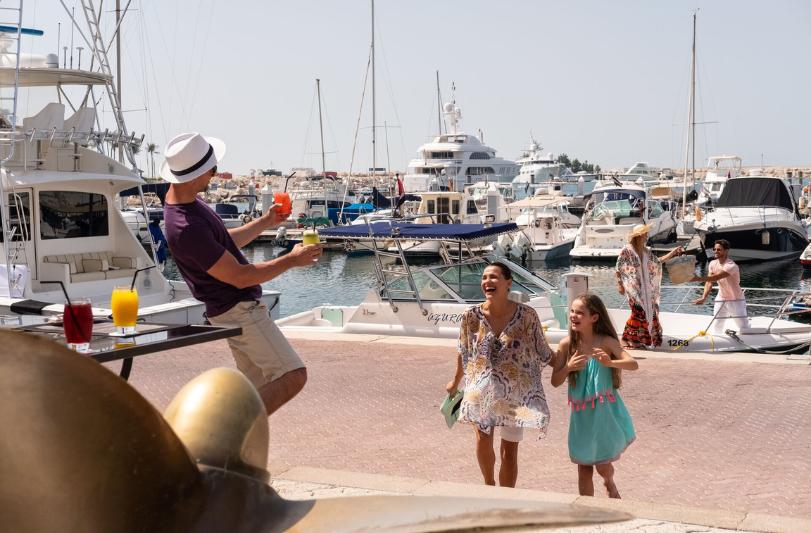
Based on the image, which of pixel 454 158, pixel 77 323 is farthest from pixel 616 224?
pixel 454 158

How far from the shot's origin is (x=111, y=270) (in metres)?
17.2

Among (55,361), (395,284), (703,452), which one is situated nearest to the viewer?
(55,361)

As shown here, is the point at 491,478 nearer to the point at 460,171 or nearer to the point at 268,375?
the point at 268,375

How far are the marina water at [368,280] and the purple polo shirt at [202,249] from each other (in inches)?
875

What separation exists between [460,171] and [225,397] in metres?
78.8

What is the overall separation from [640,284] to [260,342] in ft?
22.8

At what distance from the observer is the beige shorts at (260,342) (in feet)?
15.5

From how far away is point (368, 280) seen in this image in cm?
3659

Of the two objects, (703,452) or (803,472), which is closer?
(803,472)

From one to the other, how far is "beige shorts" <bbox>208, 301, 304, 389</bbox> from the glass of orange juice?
2.06ft

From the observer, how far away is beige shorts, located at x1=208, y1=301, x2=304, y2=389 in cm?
473

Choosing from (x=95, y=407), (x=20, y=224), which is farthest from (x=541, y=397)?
(x=20, y=224)

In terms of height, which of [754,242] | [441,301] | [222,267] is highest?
[222,267]

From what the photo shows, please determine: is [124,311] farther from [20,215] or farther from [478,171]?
[478,171]
